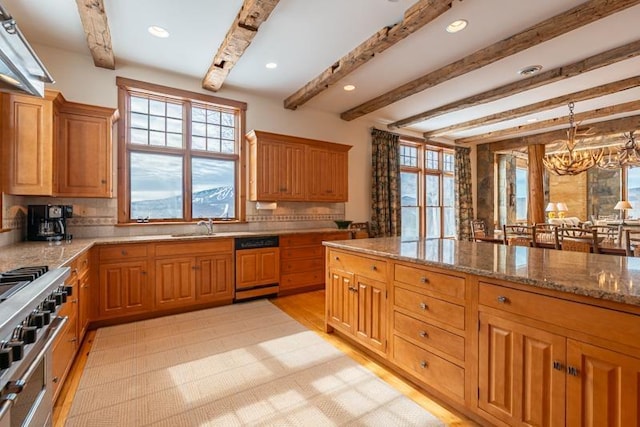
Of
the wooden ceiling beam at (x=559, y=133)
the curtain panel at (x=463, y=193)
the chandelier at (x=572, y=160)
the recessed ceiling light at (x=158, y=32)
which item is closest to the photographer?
the recessed ceiling light at (x=158, y=32)

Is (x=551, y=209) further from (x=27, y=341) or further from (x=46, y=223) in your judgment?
(x=46, y=223)

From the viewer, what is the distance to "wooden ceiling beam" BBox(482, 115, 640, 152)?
5.55 m

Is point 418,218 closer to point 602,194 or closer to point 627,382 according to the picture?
point 627,382

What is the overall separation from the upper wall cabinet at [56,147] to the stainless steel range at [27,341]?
1.69 meters

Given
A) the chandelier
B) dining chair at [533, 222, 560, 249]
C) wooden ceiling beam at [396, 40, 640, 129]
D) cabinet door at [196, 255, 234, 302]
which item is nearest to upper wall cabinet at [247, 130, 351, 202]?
cabinet door at [196, 255, 234, 302]

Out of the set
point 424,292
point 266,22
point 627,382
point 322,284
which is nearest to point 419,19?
point 266,22

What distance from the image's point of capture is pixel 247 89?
14.6 feet

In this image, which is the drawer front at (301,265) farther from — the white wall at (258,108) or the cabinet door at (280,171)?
the white wall at (258,108)

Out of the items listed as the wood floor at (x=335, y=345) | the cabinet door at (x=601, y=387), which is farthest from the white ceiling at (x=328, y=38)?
the wood floor at (x=335, y=345)

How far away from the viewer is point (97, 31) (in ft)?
9.23

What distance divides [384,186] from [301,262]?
2.37 m

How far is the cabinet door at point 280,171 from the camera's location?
4.41m

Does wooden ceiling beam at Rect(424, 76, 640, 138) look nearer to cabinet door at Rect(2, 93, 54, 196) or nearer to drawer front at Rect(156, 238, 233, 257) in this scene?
drawer front at Rect(156, 238, 233, 257)

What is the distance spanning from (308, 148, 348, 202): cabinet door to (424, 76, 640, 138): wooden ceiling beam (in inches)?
105
